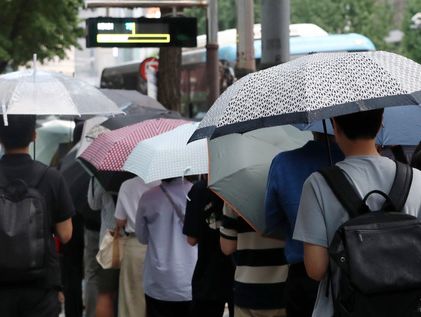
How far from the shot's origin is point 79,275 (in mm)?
9227

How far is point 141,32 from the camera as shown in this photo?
13.1 metres

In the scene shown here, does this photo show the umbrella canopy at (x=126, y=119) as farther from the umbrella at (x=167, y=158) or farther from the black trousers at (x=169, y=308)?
the black trousers at (x=169, y=308)

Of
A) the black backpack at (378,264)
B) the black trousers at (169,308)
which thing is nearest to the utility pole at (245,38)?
the black trousers at (169,308)

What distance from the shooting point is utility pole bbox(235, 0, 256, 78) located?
38.1 ft

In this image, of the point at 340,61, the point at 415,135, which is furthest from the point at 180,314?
the point at 340,61

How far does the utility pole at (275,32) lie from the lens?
7352mm

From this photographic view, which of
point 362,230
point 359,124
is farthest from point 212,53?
point 362,230

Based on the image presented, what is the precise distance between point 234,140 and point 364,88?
61.1 inches

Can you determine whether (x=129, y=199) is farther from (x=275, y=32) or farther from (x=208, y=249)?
(x=275, y=32)

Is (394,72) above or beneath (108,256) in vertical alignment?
above

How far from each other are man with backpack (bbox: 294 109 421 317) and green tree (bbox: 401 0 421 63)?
43.4 m

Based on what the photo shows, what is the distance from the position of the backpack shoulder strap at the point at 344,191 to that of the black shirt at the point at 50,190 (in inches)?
88.0

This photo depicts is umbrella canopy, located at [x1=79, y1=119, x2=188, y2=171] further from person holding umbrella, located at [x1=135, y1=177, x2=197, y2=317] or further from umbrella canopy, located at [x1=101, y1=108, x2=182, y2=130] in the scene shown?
umbrella canopy, located at [x1=101, y1=108, x2=182, y2=130]

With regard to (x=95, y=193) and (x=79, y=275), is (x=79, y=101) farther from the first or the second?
(x=79, y=275)
